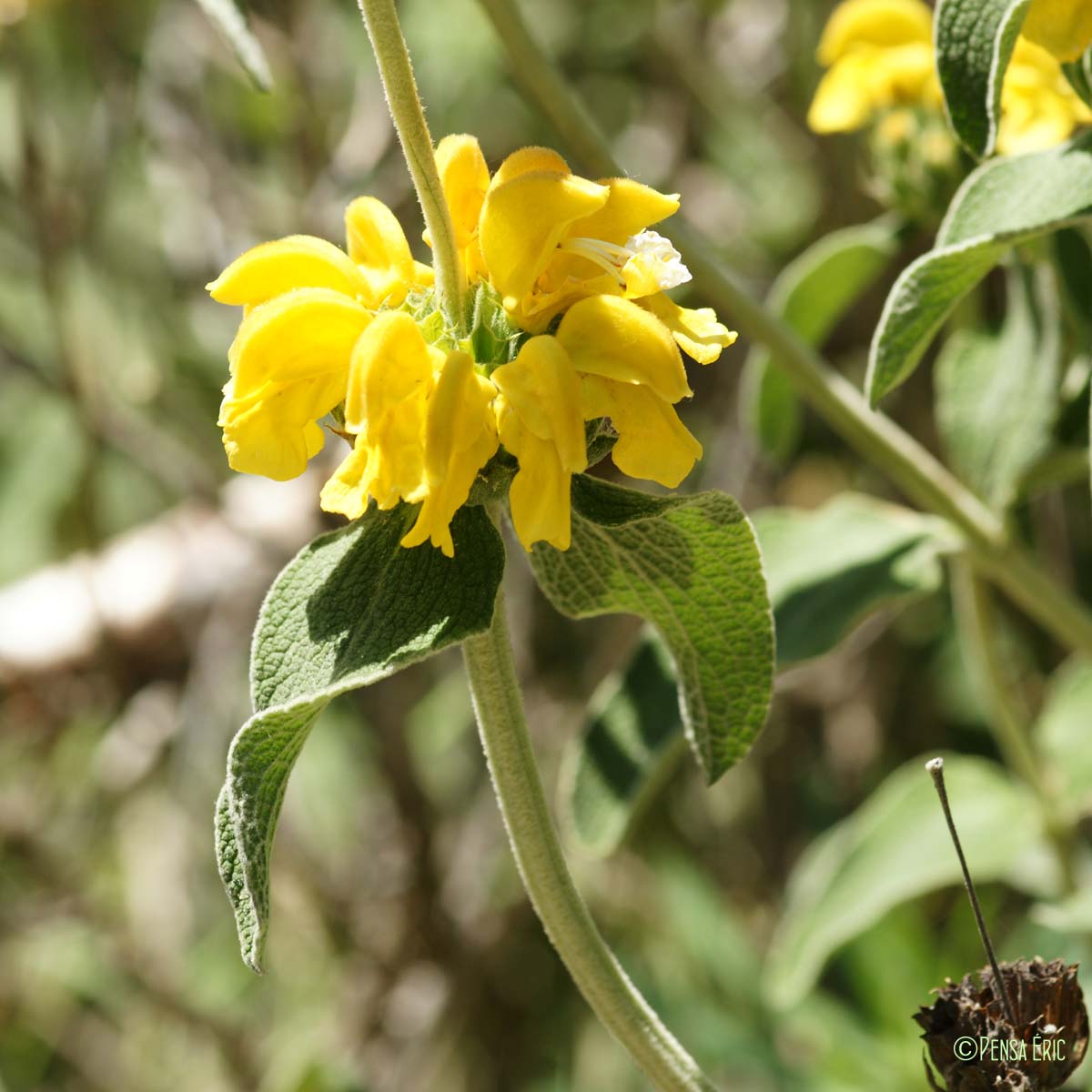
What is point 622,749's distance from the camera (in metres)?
1.01

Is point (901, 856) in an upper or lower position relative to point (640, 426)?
lower

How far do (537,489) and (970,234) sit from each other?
0.26 metres

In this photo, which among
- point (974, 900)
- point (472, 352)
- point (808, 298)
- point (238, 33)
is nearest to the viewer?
point (974, 900)

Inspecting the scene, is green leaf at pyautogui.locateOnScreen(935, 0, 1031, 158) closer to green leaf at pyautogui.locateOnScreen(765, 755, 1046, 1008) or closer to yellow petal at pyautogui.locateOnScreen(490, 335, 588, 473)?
yellow petal at pyautogui.locateOnScreen(490, 335, 588, 473)

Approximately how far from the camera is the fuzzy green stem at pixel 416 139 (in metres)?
0.55

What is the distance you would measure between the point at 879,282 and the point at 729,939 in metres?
0.81

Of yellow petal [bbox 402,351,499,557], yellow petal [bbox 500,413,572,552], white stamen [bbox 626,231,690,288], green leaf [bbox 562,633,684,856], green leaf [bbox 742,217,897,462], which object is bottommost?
green leaf [bbox 562,633,684,856]

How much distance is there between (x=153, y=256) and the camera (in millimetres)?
2014

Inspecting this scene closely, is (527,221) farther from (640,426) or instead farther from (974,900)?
(974,900)

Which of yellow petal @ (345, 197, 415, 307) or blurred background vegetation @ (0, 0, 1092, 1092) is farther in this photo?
blurred background vegetation @ (0, 0, 1092, 1092)

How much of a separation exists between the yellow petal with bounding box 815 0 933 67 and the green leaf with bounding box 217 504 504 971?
609 millimetres

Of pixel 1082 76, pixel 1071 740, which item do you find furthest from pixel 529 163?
pixel 1071 740

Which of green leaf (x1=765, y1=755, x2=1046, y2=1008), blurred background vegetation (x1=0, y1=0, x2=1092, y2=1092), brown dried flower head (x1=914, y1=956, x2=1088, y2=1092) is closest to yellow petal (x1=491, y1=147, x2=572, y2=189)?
brown dried flower head (x1=914, y1=956, x2=1088, y2=1092)

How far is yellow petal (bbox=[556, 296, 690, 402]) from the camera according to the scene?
1.93ft
